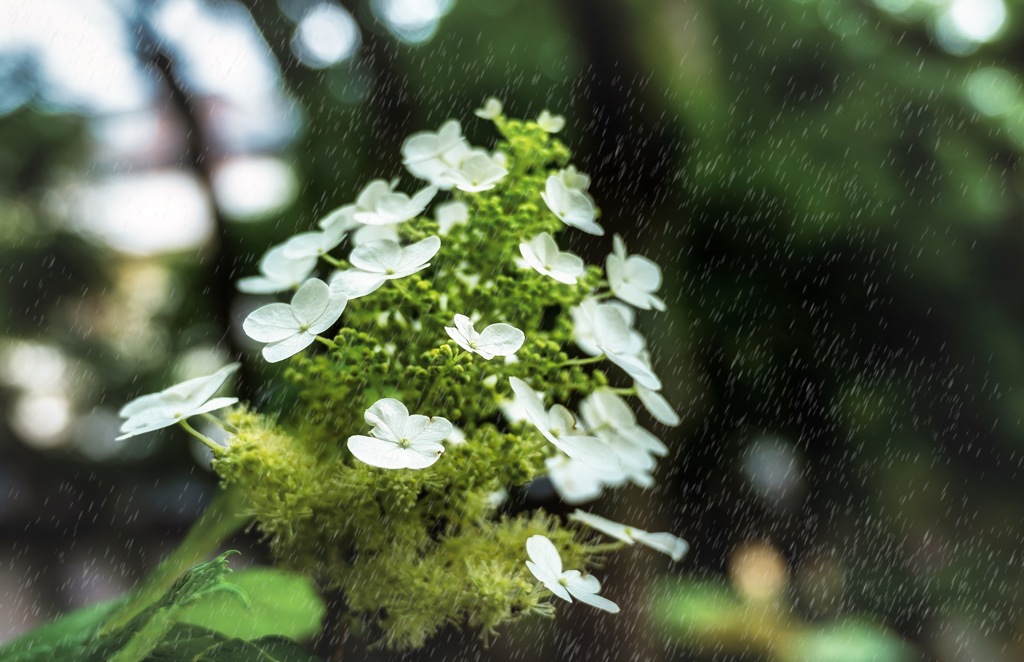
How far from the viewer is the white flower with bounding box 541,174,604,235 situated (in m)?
0.34

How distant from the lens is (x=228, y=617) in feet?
1.12

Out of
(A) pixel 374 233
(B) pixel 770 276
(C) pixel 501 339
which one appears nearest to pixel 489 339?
(C) pixel 501 339

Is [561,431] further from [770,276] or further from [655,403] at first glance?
[770,276]

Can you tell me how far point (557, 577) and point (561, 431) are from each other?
0.19ft

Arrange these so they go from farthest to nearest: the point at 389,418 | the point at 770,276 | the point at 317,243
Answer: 1. the point at 770,276
2. the point at 317,243
3. the point at 389,418

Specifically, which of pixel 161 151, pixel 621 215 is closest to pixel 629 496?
pixel 621 215

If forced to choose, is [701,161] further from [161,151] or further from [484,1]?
A: [161,151]

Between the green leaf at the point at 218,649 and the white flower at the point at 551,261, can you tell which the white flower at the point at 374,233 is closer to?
the white flower at the point at 551,261

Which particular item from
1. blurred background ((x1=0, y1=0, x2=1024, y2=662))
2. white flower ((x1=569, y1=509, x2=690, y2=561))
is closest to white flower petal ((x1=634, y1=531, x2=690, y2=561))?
white flower ((x1=569, y1=509, x2=690, y2=561))

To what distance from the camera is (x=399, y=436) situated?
285 mm

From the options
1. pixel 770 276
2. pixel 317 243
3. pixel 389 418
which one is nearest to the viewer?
pixel 389 418

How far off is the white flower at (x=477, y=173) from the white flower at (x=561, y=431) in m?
0.10

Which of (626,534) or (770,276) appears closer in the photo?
(626,534)

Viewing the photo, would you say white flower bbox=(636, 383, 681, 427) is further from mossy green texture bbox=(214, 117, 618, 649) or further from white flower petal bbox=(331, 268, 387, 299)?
white flower petal bbox=(331, 268, 387, 299)
